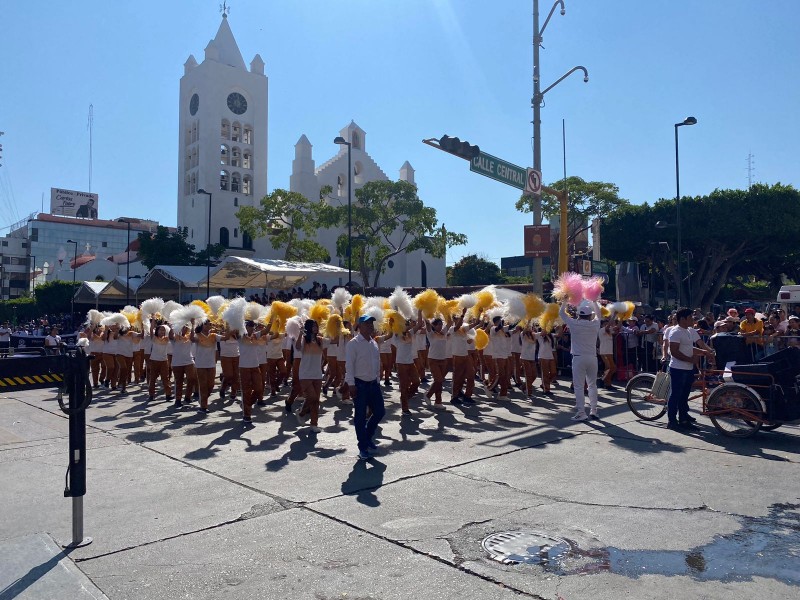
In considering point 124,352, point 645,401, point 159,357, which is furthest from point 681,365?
point 124,352

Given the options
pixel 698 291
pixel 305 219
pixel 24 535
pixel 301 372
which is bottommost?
pixel 24 535

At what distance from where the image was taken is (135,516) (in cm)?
573

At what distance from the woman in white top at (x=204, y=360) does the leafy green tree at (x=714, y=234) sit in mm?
29849

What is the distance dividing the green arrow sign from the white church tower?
44.4 metres

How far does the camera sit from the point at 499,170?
14703 millimetres

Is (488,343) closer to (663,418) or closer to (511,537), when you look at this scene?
(663,418)

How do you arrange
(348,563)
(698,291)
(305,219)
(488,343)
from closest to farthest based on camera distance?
(348,563) < (488,343) < (698,291) < (305,219)

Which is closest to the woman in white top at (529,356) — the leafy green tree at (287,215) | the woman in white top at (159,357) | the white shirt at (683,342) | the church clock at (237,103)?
the white shirt at (683,342)

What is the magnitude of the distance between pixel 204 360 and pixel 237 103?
177 feet

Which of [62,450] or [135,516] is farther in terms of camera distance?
[62,450]

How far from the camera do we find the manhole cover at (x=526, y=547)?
4.59m

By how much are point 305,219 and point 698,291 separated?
85.8 ft

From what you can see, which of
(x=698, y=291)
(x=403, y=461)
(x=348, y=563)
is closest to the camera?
(x=348, y=563)

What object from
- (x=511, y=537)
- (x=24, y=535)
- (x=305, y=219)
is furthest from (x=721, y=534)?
(x=305, y=219)
